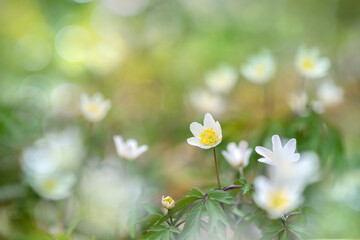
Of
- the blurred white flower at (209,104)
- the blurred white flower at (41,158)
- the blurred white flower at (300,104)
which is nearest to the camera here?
the blurred white flower at (300,104)

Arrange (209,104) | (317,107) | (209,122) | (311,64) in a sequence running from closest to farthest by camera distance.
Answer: (209,122), (317,107), (311,64), (209,104)

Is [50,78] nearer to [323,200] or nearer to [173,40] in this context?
[173,40]

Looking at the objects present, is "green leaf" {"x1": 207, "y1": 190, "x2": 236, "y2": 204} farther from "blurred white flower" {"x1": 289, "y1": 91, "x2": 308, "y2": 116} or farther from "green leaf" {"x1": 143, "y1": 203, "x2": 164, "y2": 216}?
"blurred white flower" {"x1": 289, "y1": 91, "x2": 308, "y2": 116}

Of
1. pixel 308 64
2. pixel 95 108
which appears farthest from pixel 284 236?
pixel 308 64

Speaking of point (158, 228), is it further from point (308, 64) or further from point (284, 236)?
point (308, 64)

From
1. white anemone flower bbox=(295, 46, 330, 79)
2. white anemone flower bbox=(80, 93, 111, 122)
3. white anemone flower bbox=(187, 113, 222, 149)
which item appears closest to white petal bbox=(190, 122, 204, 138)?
white anemone flower bbox=(187, 113, 222, 149)

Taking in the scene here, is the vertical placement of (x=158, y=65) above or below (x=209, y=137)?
below

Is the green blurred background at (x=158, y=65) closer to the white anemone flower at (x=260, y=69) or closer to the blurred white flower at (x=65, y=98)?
the blurred white flower at (x=65, y=98)

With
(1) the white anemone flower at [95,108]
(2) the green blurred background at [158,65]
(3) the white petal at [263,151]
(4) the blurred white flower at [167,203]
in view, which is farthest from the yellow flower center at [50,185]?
(3) the white petal at [263,151]

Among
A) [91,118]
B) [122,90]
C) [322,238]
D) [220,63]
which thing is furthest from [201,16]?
[322,238]
